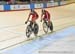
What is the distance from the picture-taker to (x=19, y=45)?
23.9ft

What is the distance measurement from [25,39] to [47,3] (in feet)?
51.3

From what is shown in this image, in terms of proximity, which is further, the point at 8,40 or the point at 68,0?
the point at 68,0

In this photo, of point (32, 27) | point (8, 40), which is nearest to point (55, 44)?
point (32, 27)

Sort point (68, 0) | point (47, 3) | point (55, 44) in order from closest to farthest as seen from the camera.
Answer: point (55, 44) → point (47, 3) → point (68, 0)

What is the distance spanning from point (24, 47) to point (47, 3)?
16771 mm

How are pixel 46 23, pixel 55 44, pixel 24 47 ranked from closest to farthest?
pixel 24 47, pixel 55 44, pixel 46 23

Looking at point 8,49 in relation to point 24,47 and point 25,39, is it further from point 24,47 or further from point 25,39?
point 25,39

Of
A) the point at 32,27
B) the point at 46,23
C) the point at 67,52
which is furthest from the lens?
the point at 46,23

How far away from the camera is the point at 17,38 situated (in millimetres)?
8375

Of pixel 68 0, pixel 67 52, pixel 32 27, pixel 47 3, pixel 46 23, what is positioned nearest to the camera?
pixel 67 52

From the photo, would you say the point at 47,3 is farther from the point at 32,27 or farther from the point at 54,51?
the point at 54,51

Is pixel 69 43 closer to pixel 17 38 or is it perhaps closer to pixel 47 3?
pixel 17 38

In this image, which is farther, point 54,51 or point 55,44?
point 55,44

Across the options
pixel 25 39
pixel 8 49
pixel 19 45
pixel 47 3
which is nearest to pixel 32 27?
pixel 25 39
